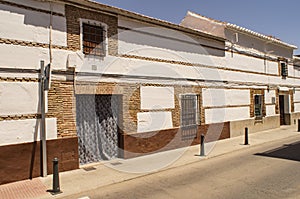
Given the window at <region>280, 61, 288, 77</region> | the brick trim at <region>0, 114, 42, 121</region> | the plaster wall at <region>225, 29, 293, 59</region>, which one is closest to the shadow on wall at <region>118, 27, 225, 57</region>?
the plaster wall at <region>225, 29, 293, 59</region>

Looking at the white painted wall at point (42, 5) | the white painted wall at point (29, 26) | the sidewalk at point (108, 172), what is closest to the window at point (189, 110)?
the sidewalk at point (108, 172)

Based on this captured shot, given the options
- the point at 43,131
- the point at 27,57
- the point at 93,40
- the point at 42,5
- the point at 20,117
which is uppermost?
the point at 42,5

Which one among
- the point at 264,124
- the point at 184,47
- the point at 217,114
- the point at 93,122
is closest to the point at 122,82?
the point at 93,122

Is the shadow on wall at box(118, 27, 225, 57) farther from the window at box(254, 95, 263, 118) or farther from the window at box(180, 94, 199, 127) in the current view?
the window at box(254, 95, 263, 118)

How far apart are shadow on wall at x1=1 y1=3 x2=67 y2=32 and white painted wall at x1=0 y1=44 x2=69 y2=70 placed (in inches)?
27.1

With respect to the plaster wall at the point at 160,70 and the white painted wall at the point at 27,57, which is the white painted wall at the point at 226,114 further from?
the white painted wall at the point at 27,57

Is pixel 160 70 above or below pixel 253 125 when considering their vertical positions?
above

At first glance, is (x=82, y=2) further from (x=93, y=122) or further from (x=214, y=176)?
(x=214, y=176)

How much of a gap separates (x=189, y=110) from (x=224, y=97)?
110 inches

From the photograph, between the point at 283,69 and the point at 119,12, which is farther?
the point at 283,69

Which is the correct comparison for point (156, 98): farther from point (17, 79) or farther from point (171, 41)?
point (17, 79)

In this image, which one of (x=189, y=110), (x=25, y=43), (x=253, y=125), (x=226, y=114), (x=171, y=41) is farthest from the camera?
(x=253, y=125)

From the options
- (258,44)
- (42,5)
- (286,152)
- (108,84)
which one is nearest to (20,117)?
(108,84)

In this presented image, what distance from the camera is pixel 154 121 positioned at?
10.2m
